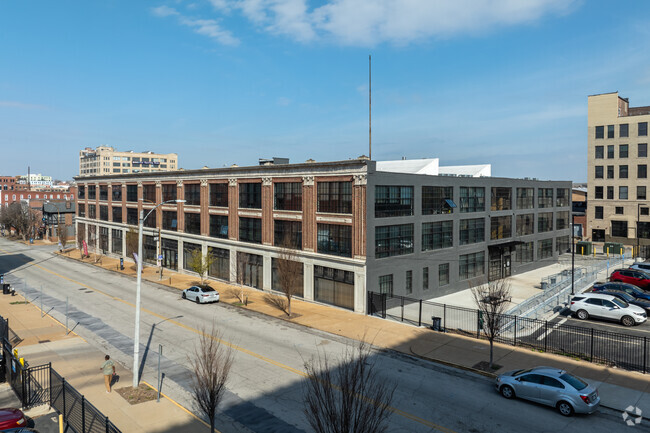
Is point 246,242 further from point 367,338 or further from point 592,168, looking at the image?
point 592,168

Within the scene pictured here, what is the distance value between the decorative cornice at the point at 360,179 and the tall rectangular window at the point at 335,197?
951 mm

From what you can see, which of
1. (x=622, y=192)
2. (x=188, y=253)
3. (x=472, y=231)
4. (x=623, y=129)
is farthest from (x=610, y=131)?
(x=188, y=253)

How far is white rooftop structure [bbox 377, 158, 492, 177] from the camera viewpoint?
46281 millimetres

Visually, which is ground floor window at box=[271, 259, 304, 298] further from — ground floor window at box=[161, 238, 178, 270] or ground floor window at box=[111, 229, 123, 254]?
ground floor window at box=[111, 229, 123, 254]

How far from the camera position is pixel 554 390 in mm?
18016

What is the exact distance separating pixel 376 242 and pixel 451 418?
66.0 ft

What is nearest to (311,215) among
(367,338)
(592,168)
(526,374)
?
(367,338)

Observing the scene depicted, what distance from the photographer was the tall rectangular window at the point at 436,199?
139ft

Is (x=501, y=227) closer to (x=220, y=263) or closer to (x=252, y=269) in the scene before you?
(x=252, y=269)

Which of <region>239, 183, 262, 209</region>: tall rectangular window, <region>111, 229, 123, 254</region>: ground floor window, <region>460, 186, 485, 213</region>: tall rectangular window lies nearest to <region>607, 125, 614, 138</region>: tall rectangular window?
<region>460, 186, 485, 213</region>: tall rectangular window

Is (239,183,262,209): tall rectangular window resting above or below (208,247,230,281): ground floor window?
above

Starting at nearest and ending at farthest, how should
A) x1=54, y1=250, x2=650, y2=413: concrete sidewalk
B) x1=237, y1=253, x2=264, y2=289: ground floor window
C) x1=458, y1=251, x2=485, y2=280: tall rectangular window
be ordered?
x1=54, y1=250, x2=650, y2=413: concrete sidewalk
x1=237, y1=253, x2=264, y2=289: ground floor window
x1=458, y1=251, x2=485, y2=280: tall rectangular window

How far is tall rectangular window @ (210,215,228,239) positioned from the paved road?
9.26 m

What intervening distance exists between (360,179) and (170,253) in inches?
1345
